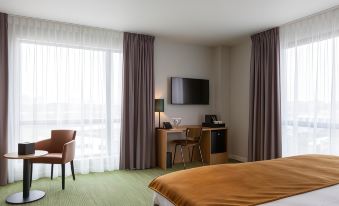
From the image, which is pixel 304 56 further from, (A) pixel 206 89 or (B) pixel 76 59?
(B) pixel 76 59

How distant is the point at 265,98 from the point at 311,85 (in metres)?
0.81

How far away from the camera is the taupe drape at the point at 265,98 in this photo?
4.16 m

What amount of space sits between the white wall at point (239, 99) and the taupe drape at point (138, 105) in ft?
6.18

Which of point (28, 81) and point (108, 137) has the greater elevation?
point (28, 81)

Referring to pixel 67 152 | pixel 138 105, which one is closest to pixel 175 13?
pixel 138 105

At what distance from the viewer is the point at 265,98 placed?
4.35m

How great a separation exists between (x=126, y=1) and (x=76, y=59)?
155 cm

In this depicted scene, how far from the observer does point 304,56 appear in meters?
3.81

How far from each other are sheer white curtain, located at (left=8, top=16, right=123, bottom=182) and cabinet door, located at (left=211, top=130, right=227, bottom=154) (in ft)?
6.14

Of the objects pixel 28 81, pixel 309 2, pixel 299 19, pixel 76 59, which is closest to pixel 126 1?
pixel 76 59

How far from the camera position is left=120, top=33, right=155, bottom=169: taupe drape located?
4523 mm

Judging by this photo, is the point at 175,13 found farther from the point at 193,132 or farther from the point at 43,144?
the point at 43,144

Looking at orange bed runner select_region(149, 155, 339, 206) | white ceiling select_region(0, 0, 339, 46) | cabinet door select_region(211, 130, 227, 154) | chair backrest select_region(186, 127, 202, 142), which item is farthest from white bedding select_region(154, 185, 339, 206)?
cabinet door select_region(211, 130, 227, 154)

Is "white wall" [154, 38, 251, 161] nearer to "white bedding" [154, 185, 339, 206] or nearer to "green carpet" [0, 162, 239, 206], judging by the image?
"green carpet" [0, 162, 239, 206]
